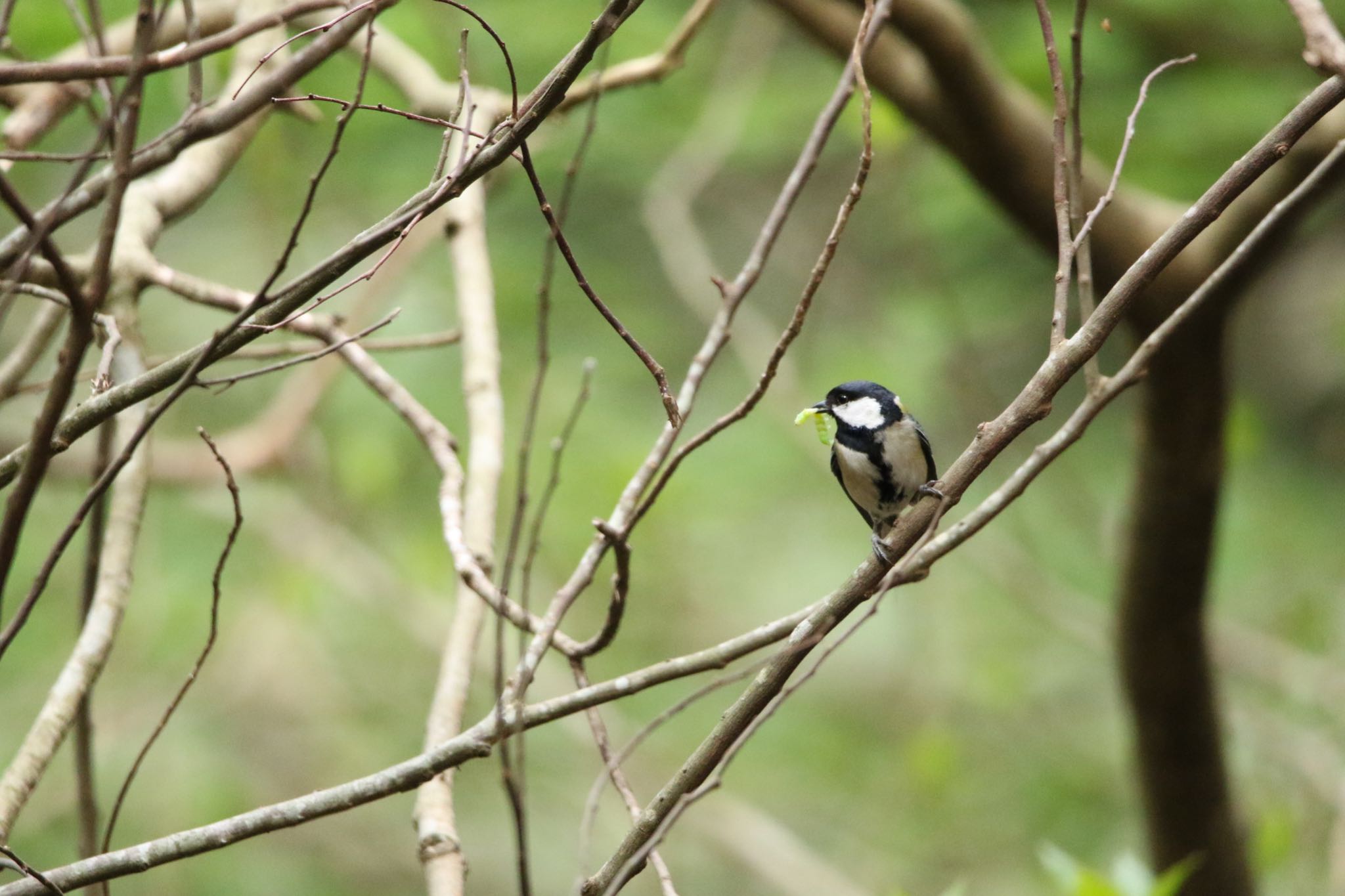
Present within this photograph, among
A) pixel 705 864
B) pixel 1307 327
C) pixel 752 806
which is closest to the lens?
pixel 1307 327

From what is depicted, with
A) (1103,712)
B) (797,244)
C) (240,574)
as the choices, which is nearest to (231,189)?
(240,574)

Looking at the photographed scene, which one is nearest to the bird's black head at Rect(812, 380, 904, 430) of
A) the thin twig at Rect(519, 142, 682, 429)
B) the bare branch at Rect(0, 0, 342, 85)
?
the thin twig at Rect(519, 142, 682, 429)

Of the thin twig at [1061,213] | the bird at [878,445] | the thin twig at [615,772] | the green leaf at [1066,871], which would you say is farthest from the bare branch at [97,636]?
the green leaf at [1066,871]

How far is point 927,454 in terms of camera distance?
11.5 ft

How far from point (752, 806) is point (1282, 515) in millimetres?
3330

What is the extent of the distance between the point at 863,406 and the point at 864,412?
0.06ft

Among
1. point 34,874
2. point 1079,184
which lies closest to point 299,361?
point 34,874

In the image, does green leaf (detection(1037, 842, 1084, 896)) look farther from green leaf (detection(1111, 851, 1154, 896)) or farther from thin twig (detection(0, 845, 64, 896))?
thin twig (detection(0, 845, 64, 896))

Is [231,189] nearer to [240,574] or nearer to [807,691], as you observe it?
[240,574]

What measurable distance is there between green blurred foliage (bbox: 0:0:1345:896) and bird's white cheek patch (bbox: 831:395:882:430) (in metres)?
1.30

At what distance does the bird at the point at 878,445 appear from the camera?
11.2 feet

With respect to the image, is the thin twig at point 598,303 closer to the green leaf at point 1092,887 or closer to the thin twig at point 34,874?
the thin twig at point 34,874

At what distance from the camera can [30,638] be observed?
5.50 m

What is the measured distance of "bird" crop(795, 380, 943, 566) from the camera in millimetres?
3416
